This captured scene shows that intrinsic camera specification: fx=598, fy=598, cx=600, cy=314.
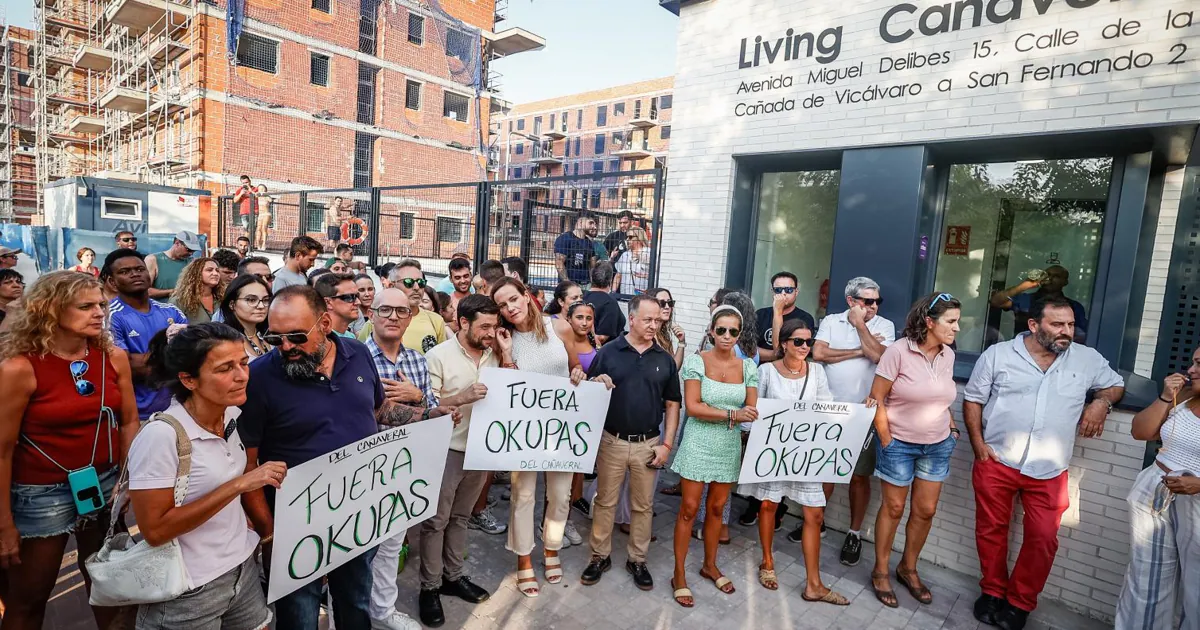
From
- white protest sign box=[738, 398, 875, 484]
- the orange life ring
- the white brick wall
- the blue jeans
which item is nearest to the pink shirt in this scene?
white protest sign box=[738, 398, 875, 484]

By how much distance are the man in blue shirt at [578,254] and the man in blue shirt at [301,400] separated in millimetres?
4863

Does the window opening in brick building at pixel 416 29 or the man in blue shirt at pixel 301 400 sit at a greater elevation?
the window opening in brick building at pixel 416 29

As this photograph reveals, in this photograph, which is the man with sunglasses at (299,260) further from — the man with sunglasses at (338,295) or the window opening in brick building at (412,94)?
the window opening in brick building at (412,94)

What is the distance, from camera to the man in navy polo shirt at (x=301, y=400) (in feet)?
→ 8.36

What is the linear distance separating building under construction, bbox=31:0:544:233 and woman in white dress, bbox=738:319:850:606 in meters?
16.1

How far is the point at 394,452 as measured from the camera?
3.06 metres

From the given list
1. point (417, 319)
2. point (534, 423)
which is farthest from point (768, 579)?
point (417, 319)

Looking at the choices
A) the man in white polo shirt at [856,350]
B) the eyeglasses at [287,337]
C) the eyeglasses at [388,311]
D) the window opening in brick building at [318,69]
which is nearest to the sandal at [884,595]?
the man in white polo shirt at [856,350]

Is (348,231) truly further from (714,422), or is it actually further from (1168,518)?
(1168,518)

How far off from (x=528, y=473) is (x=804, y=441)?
1914mm

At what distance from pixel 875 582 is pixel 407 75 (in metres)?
31.1

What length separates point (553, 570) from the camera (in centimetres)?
415

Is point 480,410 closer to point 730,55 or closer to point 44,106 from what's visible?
point 730,55

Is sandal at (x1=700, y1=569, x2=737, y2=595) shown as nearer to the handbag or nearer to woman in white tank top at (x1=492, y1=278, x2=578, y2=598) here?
woman in white tank top at (x1=492, y1=278, x2=578, y2=598)
